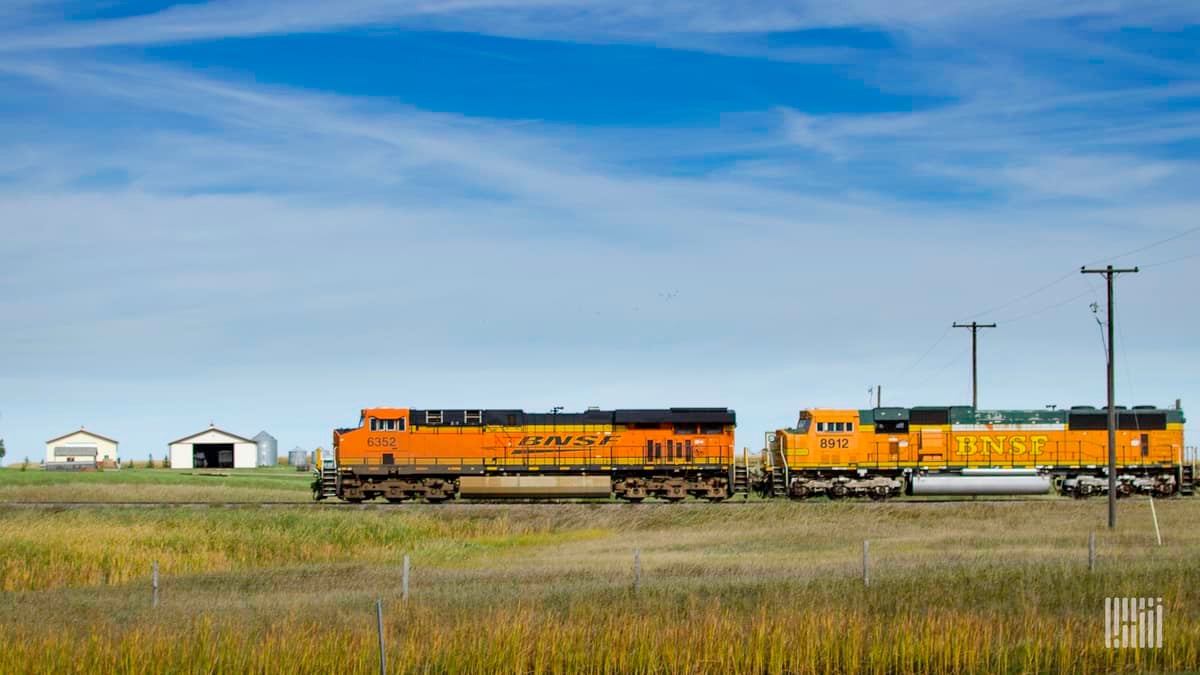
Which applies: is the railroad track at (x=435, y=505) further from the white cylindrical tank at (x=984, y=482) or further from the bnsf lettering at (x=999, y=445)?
the bnsf lettering at (x=999, y=445)

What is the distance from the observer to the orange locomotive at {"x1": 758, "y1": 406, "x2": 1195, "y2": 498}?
4931cm

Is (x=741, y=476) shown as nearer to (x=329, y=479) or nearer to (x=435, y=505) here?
(x=435, y=505)

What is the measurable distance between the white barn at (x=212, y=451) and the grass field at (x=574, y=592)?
243 feet

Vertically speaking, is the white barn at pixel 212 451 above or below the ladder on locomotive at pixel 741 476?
below

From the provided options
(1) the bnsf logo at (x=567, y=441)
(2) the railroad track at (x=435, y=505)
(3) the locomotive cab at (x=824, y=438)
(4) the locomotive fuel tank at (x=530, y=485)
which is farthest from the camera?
(3) the locomotive cab at (x=824, y=438)

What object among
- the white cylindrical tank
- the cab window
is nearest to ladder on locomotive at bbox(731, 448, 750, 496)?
the white cylindrical tank

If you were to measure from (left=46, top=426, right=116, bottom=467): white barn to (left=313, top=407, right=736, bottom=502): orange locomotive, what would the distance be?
77843mm

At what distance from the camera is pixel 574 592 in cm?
2398

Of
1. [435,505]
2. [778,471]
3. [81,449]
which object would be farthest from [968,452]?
[81,449]

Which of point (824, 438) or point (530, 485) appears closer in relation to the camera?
point (530, 485)

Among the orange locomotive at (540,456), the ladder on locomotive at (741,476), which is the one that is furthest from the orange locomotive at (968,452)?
the orange locomotive at (540,456)

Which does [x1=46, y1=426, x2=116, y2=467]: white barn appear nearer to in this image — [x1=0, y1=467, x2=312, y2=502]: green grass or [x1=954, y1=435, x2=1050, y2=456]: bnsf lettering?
[x1=0, y1=467, x2=312, y2=502]: green grass

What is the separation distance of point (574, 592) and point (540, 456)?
2443 centimetres

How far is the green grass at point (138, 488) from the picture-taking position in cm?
5699
